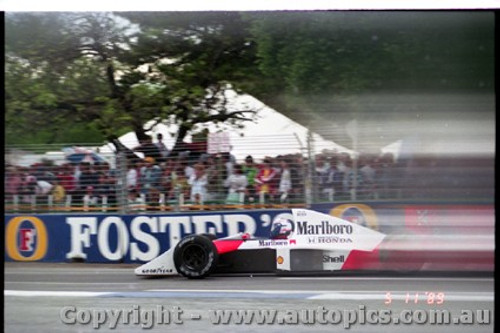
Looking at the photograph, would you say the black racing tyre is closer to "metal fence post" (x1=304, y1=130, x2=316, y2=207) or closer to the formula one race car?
the formula one race car

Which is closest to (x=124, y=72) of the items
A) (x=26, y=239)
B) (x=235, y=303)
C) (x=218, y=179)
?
(x=218, y=179)

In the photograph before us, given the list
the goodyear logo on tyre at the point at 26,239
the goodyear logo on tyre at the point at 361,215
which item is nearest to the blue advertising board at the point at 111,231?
the goodyear logo on tyre at the point at 26,239

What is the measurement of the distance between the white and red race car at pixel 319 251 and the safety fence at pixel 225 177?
13cm

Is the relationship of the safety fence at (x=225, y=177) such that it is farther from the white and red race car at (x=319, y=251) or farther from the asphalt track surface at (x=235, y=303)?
the asphalt track surface at (x=235, y=303)

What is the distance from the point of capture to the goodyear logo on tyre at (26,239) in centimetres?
364

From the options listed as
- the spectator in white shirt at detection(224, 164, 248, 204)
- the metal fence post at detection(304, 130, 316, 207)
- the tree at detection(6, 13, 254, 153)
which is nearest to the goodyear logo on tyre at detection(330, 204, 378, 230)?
the metal fence post at detection(304, 130, 316, 207)

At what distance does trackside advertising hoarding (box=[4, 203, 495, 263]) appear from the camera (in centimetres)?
368

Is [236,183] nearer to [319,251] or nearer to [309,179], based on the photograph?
[309,179]

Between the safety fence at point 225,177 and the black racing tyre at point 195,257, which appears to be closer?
the safety fence at point 225,177

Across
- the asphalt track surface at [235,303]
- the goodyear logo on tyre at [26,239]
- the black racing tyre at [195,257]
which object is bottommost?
the asphalt track surface at [235,303]

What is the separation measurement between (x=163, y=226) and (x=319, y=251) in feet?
2.58

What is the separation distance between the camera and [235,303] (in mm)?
3742

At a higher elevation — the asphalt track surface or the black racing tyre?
the black racing tyre

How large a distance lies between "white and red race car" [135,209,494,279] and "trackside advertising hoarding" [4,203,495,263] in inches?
1.4
